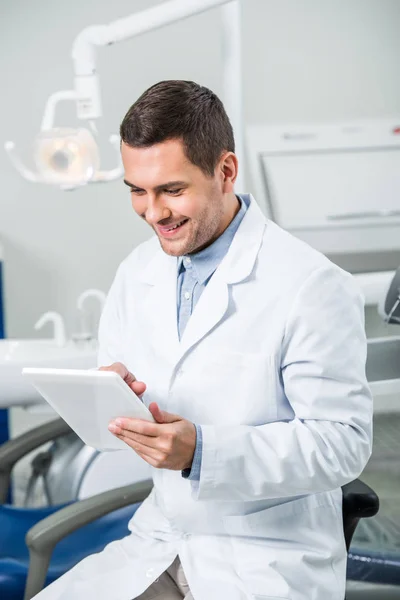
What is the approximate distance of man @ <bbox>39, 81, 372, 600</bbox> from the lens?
117cm

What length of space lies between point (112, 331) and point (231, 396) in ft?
1.05

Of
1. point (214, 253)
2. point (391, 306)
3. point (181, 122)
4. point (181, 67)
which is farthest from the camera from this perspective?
point (181, 67)

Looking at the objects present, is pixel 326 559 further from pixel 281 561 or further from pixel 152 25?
pixel 152 25

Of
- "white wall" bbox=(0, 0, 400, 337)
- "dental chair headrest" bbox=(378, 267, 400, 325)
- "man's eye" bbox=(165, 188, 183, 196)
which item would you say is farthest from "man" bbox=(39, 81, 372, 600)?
"white wall" bbox=(0, 0, 400, 337)

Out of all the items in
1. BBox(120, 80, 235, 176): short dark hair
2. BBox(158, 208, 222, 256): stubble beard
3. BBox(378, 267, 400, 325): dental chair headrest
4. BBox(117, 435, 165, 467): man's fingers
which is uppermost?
BBox(120, 80, 235, 176): short dark hair

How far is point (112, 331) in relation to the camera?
1.48 m

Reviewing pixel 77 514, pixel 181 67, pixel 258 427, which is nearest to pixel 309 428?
pixel 258 427

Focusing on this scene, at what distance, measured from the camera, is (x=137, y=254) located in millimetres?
1518

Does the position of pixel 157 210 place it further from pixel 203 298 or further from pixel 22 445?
pixel 22 445

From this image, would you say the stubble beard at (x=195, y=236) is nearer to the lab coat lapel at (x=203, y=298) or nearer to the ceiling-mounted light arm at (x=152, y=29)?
the lab coat lapel at (x=203, y=298)

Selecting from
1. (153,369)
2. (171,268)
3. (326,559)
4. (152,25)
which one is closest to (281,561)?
(326,559)

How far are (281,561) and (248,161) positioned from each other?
155 cm

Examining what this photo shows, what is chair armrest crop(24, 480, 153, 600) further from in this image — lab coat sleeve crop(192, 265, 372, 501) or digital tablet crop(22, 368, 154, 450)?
lab coat sleeve crop(192, 265, 372, 501)

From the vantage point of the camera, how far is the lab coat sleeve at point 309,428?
116cm
